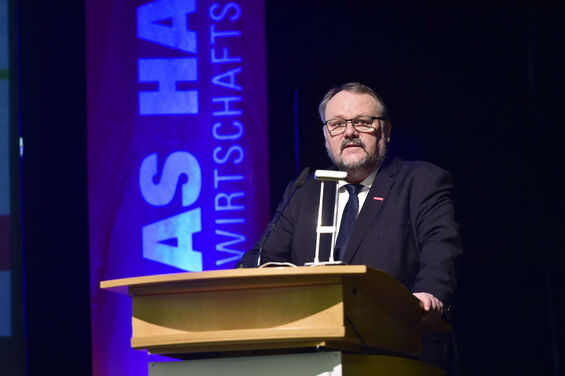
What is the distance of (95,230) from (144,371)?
2.48 ft

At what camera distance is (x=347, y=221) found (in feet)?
9.27

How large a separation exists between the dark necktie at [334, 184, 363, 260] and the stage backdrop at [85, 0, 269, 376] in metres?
1.00

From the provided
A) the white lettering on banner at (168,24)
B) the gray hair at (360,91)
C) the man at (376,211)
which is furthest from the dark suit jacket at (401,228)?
the white lettering on banner at (168,24)

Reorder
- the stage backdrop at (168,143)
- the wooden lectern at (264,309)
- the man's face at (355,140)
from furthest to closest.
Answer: the stage backdrop at (168,143) → the man's face at (355,140) → the wooden lectern at (264,309)

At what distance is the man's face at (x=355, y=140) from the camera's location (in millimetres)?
3039

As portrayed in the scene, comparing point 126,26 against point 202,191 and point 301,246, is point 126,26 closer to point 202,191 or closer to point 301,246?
point 202,191

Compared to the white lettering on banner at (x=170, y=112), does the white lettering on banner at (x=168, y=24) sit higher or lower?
higher

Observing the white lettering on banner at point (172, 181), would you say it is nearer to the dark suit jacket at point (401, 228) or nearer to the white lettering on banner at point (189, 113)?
the white lettering on banner at point (189, 113)

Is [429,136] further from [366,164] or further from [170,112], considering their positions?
[170,112]

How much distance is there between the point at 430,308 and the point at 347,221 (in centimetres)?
79

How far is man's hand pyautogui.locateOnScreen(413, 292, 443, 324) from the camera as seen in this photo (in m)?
2.07

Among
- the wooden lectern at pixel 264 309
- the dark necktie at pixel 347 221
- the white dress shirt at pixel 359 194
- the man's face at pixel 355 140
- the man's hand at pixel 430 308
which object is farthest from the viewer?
the man's face at pixel 355 140

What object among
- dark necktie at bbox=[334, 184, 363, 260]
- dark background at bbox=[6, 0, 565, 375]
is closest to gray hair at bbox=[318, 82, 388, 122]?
dark necktie at bbox=[334, 184, 363, 260]

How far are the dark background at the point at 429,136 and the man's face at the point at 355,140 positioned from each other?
2.13ft
